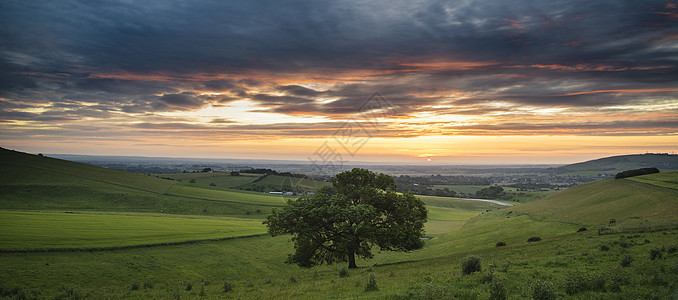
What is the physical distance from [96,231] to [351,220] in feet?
132

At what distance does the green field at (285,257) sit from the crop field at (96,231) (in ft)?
0.51

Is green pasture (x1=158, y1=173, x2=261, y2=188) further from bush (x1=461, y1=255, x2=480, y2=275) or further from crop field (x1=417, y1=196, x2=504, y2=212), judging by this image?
bush (x1=461, y1=255, x2=480, y2=275)

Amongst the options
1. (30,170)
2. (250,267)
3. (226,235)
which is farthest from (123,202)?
(250,267)

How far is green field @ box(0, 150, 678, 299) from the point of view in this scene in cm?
1568

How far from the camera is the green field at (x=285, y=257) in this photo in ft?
51.4

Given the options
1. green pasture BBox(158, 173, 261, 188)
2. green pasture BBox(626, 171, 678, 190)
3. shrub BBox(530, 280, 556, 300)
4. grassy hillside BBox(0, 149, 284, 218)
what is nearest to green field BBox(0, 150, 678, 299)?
shrub BBox(530, 280, 556, 300)

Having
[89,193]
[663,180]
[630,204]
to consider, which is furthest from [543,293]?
[89,193]

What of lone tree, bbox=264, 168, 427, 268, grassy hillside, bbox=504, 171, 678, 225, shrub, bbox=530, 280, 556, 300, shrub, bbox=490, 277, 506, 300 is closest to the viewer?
shrub, bbox=530, 280, 556, 300

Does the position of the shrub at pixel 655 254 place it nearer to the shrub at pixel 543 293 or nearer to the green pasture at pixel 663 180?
the shrub at pixel 543 293

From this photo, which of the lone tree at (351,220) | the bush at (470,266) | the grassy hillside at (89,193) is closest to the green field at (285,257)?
the grassy hillside at (89,193)

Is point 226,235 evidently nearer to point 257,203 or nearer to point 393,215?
point 393,215

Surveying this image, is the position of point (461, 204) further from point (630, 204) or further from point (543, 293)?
point (543, 293)

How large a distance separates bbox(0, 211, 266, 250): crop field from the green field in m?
0.16

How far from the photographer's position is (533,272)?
1834cm
